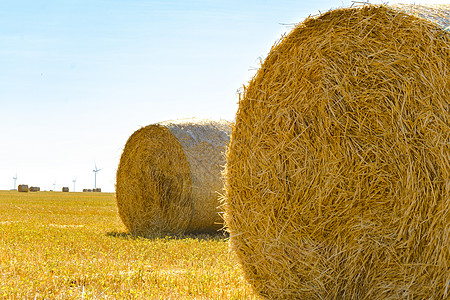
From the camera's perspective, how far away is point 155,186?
975cm

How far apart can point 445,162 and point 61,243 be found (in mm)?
6045

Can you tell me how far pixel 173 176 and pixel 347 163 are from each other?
17.6ft

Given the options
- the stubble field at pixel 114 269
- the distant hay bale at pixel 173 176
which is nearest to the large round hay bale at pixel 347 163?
the stubble field at pixel 114 269

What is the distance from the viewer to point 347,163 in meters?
4.53

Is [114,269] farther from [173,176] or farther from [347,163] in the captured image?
[173,176]

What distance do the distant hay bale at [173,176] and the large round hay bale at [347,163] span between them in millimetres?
3705

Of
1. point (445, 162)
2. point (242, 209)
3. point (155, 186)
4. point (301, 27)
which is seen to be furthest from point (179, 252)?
point (445, 162)

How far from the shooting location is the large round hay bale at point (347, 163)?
160 inches

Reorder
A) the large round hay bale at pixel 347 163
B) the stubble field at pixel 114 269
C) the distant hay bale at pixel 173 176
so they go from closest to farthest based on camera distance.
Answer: the large round hay bale at pixel 347 163
the stubble field at pixel 114 269
the distant hay bale at pixel 173 176

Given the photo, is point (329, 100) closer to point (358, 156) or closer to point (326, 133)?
point (326, 133)

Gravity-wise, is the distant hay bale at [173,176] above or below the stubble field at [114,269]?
above

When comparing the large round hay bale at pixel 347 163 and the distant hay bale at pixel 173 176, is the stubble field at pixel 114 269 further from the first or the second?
the distant hay bale at pixel 173 176

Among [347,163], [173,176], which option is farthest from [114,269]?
[173,176]

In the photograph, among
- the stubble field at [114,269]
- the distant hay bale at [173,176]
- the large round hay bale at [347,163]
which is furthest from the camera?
the distant hay bale at [173,176]
